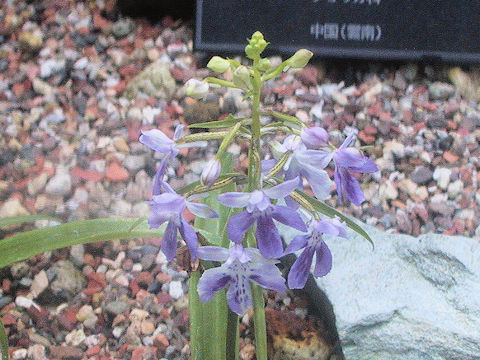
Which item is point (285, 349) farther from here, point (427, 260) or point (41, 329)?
point (41, 329)

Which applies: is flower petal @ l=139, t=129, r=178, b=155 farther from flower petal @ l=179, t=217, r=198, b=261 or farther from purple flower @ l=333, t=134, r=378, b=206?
purple flower @ l=333, t=134, r=378, b=206

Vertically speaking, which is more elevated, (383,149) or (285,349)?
(383,149)

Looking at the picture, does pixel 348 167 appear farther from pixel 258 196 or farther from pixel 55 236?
pixel 55 236

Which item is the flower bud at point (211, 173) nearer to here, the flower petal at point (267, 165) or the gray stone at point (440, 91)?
the flower petal at point (267, 165)

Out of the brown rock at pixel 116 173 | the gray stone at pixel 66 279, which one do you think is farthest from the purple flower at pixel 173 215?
the brown rock at pixel 116 173

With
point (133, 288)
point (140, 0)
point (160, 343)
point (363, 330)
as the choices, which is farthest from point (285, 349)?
point (140, 0)

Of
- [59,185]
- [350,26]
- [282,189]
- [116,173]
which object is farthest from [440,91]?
[282,189]

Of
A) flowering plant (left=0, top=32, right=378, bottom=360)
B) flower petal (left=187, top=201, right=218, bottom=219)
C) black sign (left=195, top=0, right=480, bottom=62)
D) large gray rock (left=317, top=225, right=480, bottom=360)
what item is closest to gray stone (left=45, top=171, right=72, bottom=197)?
black sign (left=195, top=0, right=480, bottom=62)
